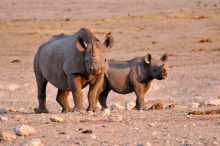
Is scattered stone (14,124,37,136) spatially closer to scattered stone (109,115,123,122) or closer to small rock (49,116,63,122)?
small rock (49,116,63,122)

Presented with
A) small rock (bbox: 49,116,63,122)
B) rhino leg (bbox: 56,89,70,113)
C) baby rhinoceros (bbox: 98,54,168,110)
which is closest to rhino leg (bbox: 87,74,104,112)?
rhino leg (bbox: 56,89,70,113)

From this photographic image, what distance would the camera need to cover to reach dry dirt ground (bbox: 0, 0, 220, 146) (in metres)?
9.21

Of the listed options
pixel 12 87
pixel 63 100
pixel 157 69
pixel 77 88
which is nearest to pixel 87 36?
pixel 77 88

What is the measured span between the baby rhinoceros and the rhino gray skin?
1104 millimetres

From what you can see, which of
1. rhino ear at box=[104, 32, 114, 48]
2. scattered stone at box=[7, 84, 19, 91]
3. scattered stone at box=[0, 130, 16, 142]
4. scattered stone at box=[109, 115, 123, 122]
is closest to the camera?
scattered stone at box=[0, 130, 16, 142]

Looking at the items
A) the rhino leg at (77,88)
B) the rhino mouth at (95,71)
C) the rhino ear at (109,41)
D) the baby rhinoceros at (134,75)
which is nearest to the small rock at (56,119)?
the rhino mouth at (95,71)

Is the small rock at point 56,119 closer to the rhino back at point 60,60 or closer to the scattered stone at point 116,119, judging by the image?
the scattered stone at point 116,119

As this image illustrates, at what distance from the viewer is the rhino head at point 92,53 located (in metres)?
12.0

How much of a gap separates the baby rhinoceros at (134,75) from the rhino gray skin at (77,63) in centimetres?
110

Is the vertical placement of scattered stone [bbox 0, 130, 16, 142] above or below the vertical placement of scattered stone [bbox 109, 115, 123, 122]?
above

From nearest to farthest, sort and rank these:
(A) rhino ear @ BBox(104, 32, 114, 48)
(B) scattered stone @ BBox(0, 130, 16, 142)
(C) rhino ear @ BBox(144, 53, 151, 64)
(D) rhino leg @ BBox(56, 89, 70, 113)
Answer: (B) scattered stone @ BBox(0, 130, 16, 142), (A) rhino ear @ BBox(104, 32, 114, 48), (D) rhino leg @ BBox(56, 89, 70, 113), (C) rhino ear @ BBox(144, 53, 151, 64)

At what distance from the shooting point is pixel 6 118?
10891 millimetres

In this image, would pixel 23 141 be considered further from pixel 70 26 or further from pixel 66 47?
pixel 70 26

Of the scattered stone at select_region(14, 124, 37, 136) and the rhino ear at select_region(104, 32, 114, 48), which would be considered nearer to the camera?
the scattered stone at select_region(14, 124, 37, 136)
